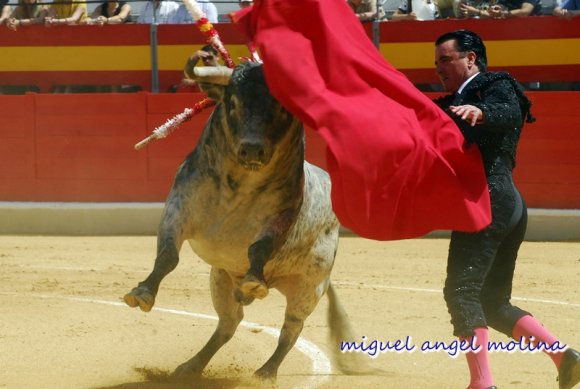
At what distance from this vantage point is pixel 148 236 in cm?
1065

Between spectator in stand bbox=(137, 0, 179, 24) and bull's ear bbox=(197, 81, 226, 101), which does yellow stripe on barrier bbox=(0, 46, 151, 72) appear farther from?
bull's ear bbox=(197, 81, 226, 101)

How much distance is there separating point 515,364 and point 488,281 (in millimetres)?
1131

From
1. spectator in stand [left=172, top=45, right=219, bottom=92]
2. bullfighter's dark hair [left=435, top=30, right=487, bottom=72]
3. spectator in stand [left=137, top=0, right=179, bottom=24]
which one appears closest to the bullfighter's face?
bullfighter's dark hair [left=435, top=30, right=487, bottom=72]

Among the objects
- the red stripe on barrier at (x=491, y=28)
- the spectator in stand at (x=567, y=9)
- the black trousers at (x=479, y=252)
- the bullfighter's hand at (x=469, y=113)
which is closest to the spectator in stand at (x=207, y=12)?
the red stripe on barrier at (x=491, y=28)

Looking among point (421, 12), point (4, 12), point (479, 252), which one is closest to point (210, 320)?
point (479, 252)

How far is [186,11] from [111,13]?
2.63ft

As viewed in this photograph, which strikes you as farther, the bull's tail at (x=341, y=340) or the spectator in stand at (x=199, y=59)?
the bull's tail at (x=341, y=340)

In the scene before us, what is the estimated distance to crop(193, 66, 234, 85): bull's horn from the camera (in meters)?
4.70

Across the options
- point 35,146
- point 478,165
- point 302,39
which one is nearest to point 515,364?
point 478,165

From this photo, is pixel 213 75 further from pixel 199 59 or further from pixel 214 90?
pixel 199 59

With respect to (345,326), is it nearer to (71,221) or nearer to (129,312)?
(129,312)

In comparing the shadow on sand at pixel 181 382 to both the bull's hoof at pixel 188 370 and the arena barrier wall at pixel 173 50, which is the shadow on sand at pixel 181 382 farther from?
the arena barrier wall at pixel 173 50

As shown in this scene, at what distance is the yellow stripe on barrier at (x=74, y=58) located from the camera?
11.2 metres

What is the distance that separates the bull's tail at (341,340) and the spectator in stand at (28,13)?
666 cm
